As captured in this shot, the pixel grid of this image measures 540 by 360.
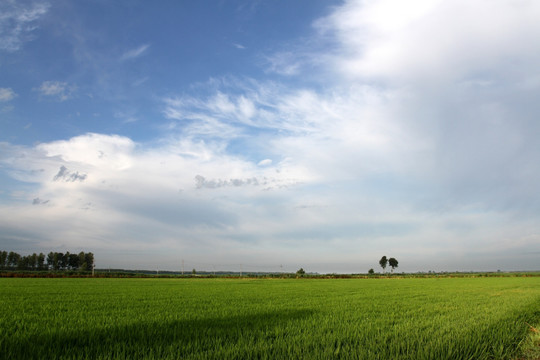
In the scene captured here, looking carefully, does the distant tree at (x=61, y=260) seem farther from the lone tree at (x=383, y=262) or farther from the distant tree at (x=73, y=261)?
the lone tree at (x=383, y=262)

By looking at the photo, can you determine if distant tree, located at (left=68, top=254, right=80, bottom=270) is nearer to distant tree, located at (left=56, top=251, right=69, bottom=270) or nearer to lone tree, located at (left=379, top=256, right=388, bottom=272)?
distant tree, located at (left=56, top=251, right=69, bottom=270)

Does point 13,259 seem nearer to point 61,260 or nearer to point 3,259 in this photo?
point 3,259

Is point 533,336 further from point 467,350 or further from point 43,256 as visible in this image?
point 43,256

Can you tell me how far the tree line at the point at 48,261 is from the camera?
515 feet

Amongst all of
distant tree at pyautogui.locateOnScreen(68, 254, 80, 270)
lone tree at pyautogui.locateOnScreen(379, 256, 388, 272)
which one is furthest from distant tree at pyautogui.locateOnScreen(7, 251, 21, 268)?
lone tree at pyautogui.locateOnScreen(379, 256, 388, 272)

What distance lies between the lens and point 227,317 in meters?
9.74

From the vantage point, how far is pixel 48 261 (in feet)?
525

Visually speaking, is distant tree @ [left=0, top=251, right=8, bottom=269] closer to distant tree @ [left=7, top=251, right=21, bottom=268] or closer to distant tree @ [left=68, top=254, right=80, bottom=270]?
distant tree @ [left=7, top=251, right=21, bottom=268]

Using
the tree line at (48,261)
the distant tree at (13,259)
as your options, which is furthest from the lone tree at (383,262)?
the distant tree at (13,259)

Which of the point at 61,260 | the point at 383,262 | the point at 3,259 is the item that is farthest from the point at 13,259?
the point at 383,262

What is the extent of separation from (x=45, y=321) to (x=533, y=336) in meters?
12.2

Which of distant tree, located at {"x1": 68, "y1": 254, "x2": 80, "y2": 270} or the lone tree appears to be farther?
the lone tree

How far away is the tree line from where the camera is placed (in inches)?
6176

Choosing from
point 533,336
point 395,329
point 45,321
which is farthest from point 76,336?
point 533,336
